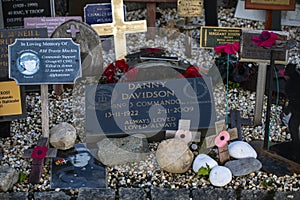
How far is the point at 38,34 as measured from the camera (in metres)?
6.05

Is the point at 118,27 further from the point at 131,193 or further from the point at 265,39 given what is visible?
the point at 131,193

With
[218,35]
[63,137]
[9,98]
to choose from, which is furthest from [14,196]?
[218,35]

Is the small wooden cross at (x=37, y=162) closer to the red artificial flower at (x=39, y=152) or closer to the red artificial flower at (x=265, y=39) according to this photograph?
the red artificial flower at (x=39, y=152)

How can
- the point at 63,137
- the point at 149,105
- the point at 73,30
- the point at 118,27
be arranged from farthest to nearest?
1. the point at 118,27
2. the point at 73,30
3. the point at 149,105
4. the point at 63,137

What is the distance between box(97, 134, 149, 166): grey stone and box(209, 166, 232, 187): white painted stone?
28.6 inches

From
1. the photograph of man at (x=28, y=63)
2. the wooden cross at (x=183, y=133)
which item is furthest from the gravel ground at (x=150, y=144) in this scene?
the photograph of man at (x=28, y=63)

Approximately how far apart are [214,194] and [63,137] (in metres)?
1.59

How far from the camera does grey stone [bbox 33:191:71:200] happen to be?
503 centimetres

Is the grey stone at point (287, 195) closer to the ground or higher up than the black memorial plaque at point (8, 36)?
closer to the ground

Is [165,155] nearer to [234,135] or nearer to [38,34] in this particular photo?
[234,135]

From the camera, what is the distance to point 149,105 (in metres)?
5.78

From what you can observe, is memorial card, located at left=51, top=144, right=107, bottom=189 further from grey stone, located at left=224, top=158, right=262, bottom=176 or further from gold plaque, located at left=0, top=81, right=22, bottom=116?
grey stone, located at left=224, top=158, right=262, bottom=176

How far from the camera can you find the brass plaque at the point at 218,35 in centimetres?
701

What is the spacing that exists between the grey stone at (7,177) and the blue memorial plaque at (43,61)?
2.67 ft
